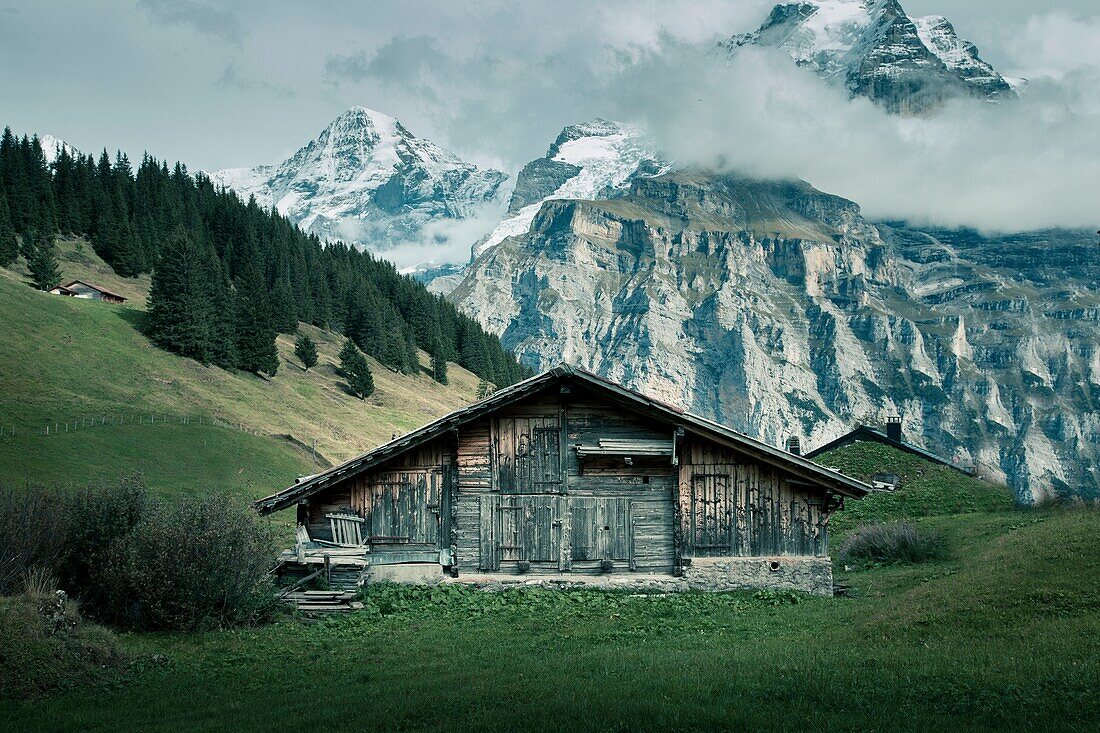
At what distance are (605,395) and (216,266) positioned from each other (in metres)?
92.8

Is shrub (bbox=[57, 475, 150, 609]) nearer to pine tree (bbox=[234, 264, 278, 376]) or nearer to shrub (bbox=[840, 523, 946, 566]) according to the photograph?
shrub (bbox=[840, 523, 946, 566])

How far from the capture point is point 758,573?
25172 millimetres

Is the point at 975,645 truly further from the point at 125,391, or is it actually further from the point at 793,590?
the point at 125,391

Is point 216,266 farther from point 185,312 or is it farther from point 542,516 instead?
point 542,516

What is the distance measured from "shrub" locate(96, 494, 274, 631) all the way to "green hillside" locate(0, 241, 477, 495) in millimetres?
22590

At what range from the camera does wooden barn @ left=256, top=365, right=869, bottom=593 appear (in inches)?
989

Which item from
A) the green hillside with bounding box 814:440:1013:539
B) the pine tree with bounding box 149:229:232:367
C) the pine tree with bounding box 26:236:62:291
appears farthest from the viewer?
the pine tree with bounding box 26:236:62:291

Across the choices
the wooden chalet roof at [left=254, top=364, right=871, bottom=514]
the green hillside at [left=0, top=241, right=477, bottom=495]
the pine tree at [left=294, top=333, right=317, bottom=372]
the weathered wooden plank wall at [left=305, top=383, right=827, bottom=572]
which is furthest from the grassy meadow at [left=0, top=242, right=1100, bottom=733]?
the pine tree at [left=294, top=333, right=317, bottom=372]

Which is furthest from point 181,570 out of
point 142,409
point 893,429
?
point 893,429

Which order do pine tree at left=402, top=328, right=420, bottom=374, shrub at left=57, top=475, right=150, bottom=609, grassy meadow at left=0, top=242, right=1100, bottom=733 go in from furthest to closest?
1. pine tree at left=402, top=328, right=420, bottom=374
2. shrub at left=57, top=475, right=150, bottom=609
3. grassy meadow at left=0, top=242, right=1100, bottom=733

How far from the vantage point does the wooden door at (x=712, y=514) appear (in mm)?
25422

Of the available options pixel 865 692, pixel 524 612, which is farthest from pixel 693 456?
pixel 865 692

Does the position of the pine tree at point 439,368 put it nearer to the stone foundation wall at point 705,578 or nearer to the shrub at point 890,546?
the shrub at point 890,546

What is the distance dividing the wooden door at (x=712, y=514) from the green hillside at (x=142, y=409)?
27.8 meters
